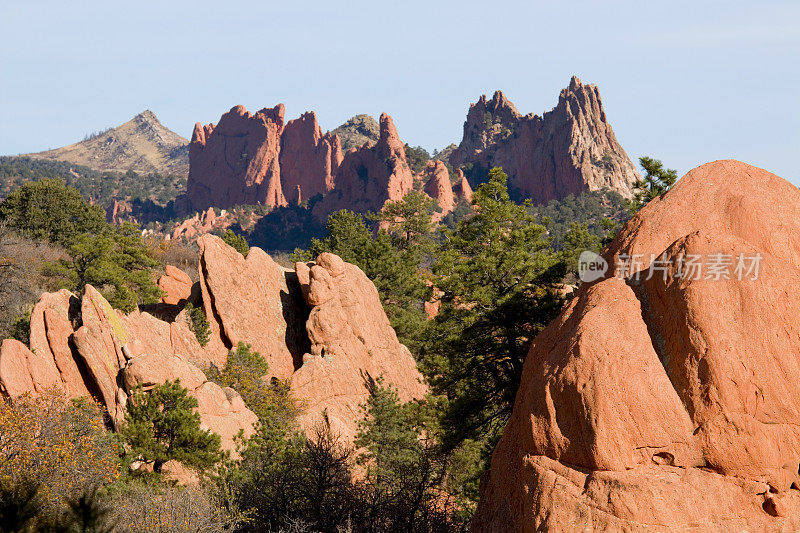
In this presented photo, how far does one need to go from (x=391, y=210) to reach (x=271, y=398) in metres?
27.5

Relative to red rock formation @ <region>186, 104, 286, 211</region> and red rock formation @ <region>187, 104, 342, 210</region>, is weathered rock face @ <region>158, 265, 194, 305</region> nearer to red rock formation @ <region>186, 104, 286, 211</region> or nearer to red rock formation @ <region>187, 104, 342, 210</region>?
red rock formation @ <region>187, 104, 342, 210</region>

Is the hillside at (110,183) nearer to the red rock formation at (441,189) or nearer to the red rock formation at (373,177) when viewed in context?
the red rock formation at (373,177)

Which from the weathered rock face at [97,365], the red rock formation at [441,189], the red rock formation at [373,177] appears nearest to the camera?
the weathered rock face at [97,365]

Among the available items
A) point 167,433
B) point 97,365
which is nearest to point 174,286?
point 97,365

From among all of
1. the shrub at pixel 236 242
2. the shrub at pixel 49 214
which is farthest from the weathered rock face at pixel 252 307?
the shrub at pixel 49 214

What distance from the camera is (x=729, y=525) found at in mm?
8773

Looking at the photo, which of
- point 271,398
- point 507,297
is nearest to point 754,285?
point 507,297

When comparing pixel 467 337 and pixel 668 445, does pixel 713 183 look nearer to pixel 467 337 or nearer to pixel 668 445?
pixel 668 445

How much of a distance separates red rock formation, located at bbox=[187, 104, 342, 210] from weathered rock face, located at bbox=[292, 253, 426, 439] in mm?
123909

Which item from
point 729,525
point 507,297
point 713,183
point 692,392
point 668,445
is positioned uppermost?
point 713,183

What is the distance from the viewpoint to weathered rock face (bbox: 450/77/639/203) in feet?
446

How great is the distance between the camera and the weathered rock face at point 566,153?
13588 cm

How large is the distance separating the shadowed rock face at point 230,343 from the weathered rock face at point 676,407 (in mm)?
14140

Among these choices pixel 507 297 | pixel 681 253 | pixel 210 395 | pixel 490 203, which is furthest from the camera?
pixel 210 395
